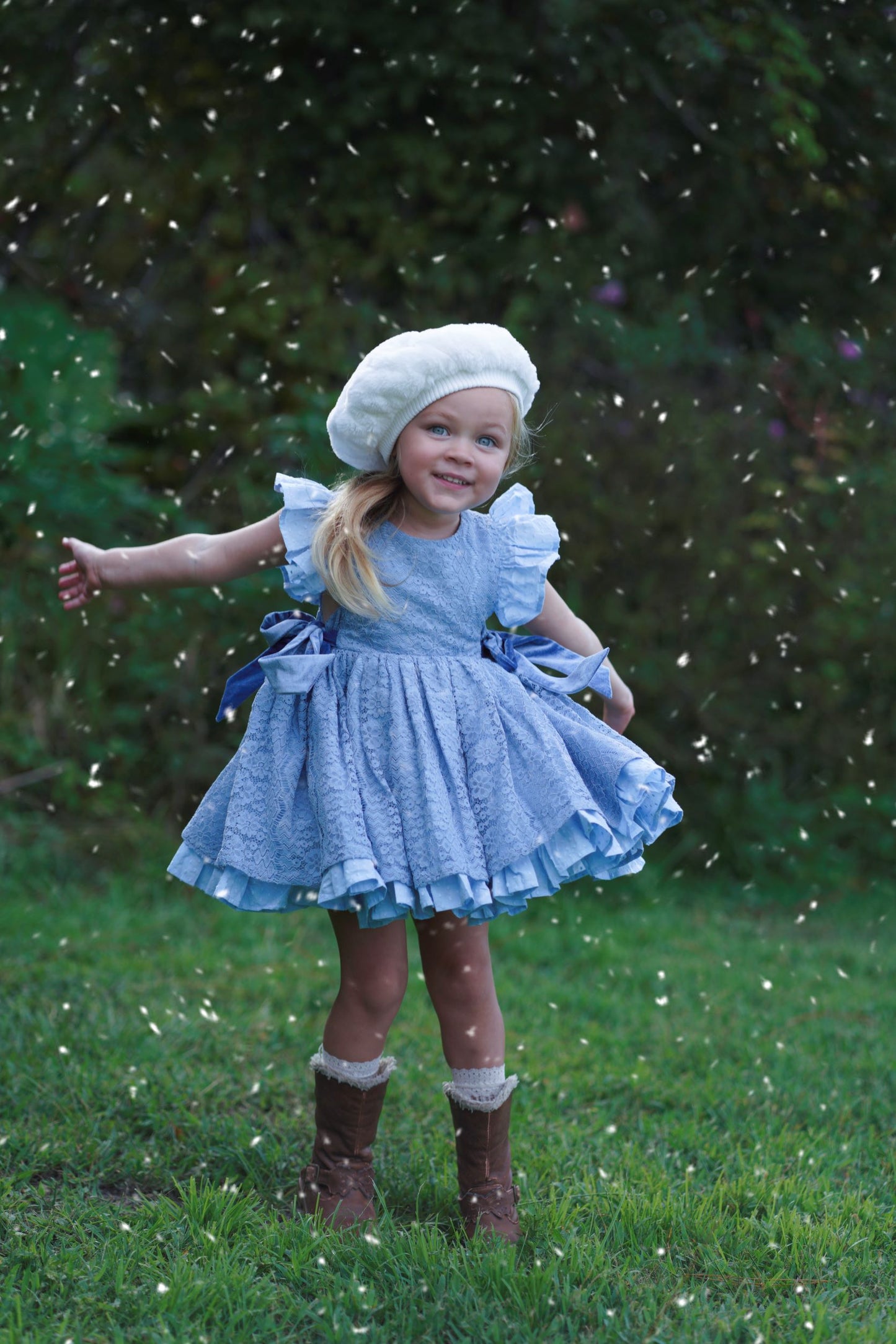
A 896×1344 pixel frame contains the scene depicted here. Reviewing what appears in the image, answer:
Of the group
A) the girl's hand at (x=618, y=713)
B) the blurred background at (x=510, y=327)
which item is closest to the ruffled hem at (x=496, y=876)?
the girl's hand at (x=618, y=713)

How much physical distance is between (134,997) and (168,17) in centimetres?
381

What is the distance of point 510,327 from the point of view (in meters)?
4.90

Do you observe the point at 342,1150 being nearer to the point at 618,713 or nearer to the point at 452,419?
the point at 618,713

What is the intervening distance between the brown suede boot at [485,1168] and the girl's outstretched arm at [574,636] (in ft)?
2.17

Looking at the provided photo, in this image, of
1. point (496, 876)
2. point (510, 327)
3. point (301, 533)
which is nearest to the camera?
point (496, 876)

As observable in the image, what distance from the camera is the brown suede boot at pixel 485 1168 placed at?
2.11 m

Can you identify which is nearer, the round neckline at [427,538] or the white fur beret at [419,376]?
the white fur beret at [419,376]

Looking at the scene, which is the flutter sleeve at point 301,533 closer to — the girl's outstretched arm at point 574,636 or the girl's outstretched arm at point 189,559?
the girl's outstretched arm at point 189,559

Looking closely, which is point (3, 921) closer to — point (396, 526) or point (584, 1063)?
point (584, 1063)

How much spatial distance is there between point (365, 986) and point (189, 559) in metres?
0.71

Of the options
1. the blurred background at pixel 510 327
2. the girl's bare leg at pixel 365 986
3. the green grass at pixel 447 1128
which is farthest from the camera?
the blurred background at pixel 510 327

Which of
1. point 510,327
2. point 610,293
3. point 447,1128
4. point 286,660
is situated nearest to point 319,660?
point 286,660

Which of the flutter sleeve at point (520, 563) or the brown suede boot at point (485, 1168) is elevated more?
the flutter sleeve at point (520, 563)

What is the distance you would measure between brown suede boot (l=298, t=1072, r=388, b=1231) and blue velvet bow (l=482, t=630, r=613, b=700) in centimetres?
68
